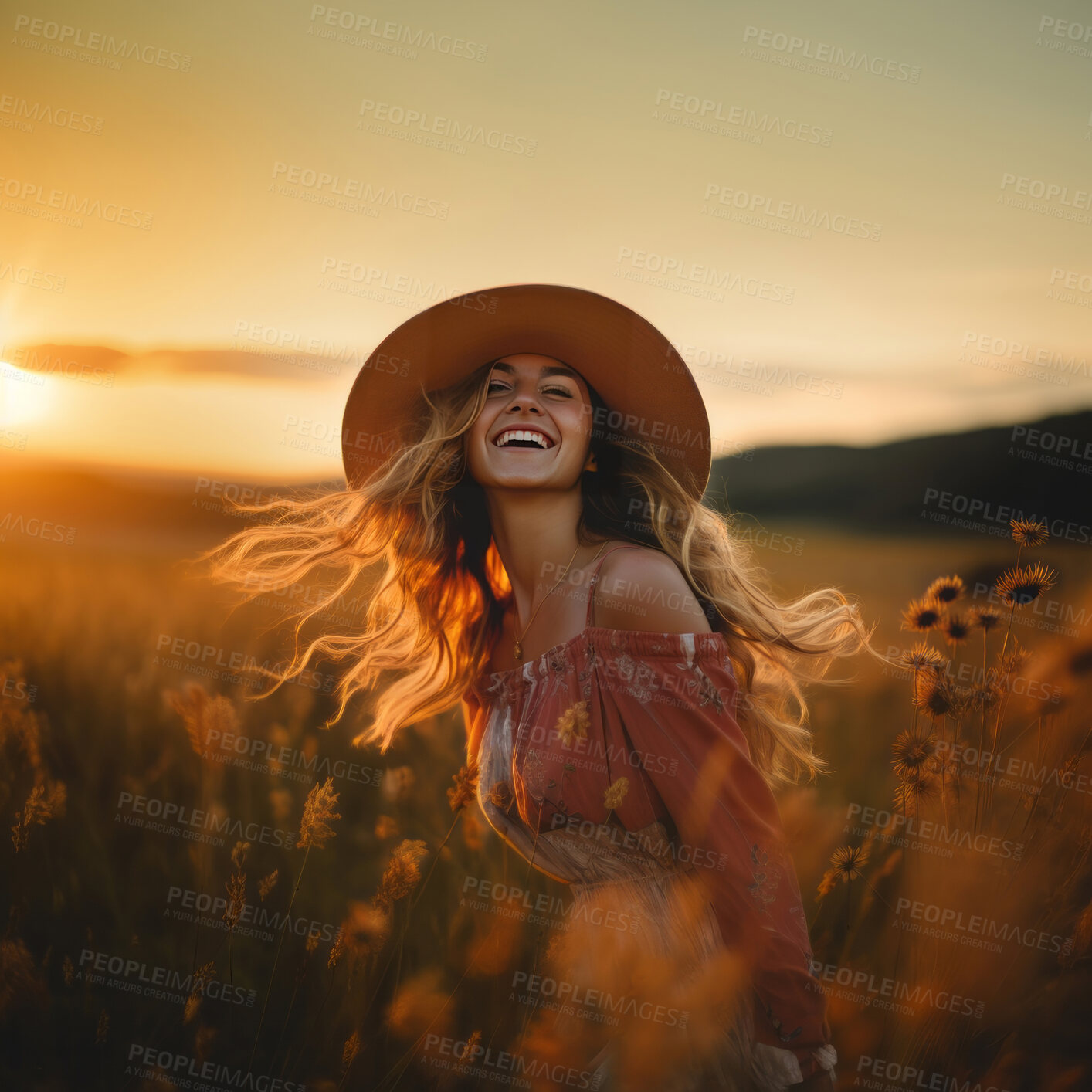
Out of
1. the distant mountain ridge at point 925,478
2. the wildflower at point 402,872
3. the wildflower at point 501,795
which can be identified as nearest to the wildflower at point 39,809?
the wildflower at point 402,872

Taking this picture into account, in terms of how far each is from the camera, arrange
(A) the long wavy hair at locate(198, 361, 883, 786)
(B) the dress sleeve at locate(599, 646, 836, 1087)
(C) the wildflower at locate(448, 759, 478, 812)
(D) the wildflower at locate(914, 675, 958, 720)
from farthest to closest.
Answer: (D) the wildflower at locate(914, 675, 958, 720), (A) the long wavy hair at locate(198, 361, 883, 786), (C) the wildflower at locate(448, 759, 478, 812), (B) the dress sleeve at locate(599, 646, 836, 1087)

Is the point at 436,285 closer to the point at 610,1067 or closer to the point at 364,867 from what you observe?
the point at 364,867

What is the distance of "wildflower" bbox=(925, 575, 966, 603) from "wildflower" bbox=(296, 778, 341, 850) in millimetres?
1757

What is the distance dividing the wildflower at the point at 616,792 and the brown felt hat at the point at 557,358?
815 millimetres

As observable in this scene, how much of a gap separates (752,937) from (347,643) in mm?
1379

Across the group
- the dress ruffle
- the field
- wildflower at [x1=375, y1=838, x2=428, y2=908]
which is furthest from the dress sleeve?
wildflower at [x1=375, y1=838, x2=428, y2=908]

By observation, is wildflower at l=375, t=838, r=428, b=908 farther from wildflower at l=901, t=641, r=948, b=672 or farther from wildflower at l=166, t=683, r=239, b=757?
wildflower at l=901, t=641, r=948, b=672

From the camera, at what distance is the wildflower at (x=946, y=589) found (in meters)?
2.28

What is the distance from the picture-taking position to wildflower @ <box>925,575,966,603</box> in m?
2.28

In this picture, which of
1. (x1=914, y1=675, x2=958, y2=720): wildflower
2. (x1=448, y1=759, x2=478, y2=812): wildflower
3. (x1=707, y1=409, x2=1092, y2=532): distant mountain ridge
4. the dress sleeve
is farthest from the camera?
(x1=707, y1=409, x2=1092, y2=532): distant mountain ridge

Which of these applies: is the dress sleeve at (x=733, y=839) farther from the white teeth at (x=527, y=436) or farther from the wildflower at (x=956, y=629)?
the wildflower at (x=956, y=629)

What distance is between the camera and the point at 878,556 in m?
2.34

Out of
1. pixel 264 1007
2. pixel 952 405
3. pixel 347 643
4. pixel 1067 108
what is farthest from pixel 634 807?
pixel 1067 108

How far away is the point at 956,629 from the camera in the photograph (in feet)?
7.43
